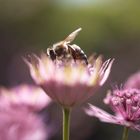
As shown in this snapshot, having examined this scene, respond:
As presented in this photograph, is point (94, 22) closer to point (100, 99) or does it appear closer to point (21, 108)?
point (100, 99)

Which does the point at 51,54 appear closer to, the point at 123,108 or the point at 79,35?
the point at 123,108

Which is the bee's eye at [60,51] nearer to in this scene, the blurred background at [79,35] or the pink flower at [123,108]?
the pink flower at [123,108]

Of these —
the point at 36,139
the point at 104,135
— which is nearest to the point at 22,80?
the point at 104,135

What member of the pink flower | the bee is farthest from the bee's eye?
the pink flower

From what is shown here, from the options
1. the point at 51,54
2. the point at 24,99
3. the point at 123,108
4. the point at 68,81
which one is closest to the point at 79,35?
the point at 24,99

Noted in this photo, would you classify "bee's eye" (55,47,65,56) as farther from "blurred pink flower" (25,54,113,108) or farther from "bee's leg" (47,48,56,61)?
"blurred pink flower" (25,54,113,108)

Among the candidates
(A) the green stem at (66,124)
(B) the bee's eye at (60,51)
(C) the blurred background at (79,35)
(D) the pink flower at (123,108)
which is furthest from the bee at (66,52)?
(C) the blurred background at (79,35)

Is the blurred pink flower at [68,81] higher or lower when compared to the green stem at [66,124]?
higher

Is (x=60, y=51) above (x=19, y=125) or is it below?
above
